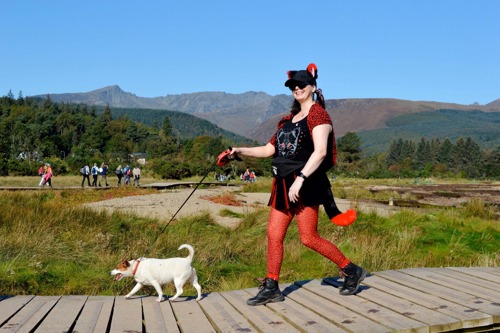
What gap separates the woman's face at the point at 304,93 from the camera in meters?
5.32

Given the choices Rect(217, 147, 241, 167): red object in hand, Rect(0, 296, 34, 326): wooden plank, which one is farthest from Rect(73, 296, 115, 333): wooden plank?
Rect(217, 147, 241, 167): red object in hand

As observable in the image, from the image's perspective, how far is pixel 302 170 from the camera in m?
4.93

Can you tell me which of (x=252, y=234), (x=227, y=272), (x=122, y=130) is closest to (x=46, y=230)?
(x=227, y=272)

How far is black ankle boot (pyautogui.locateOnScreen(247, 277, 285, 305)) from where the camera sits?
5223 mm

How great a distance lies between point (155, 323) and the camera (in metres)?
4.61

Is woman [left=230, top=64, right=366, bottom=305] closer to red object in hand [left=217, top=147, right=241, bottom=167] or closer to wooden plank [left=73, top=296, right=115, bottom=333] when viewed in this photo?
red object in hand [left=217, top=147, right=241, bottom=167]

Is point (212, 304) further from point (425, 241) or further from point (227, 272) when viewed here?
point (425, 241)

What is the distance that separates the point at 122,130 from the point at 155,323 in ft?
458

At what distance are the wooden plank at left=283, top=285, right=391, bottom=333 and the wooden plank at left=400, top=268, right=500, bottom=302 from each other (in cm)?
139

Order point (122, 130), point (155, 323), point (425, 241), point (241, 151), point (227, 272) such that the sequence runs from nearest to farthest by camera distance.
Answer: point (155, 323), point (241, 151), point (227, 272), point (425, 241), point (122, 130)

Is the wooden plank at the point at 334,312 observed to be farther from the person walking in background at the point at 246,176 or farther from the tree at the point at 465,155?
the tree at the point at 465,155

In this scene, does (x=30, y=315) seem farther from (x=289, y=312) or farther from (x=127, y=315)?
(x=289, y=312)

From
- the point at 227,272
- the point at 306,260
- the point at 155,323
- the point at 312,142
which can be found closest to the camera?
the point at 155,323

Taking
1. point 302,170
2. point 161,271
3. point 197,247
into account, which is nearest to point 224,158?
point 302,170
